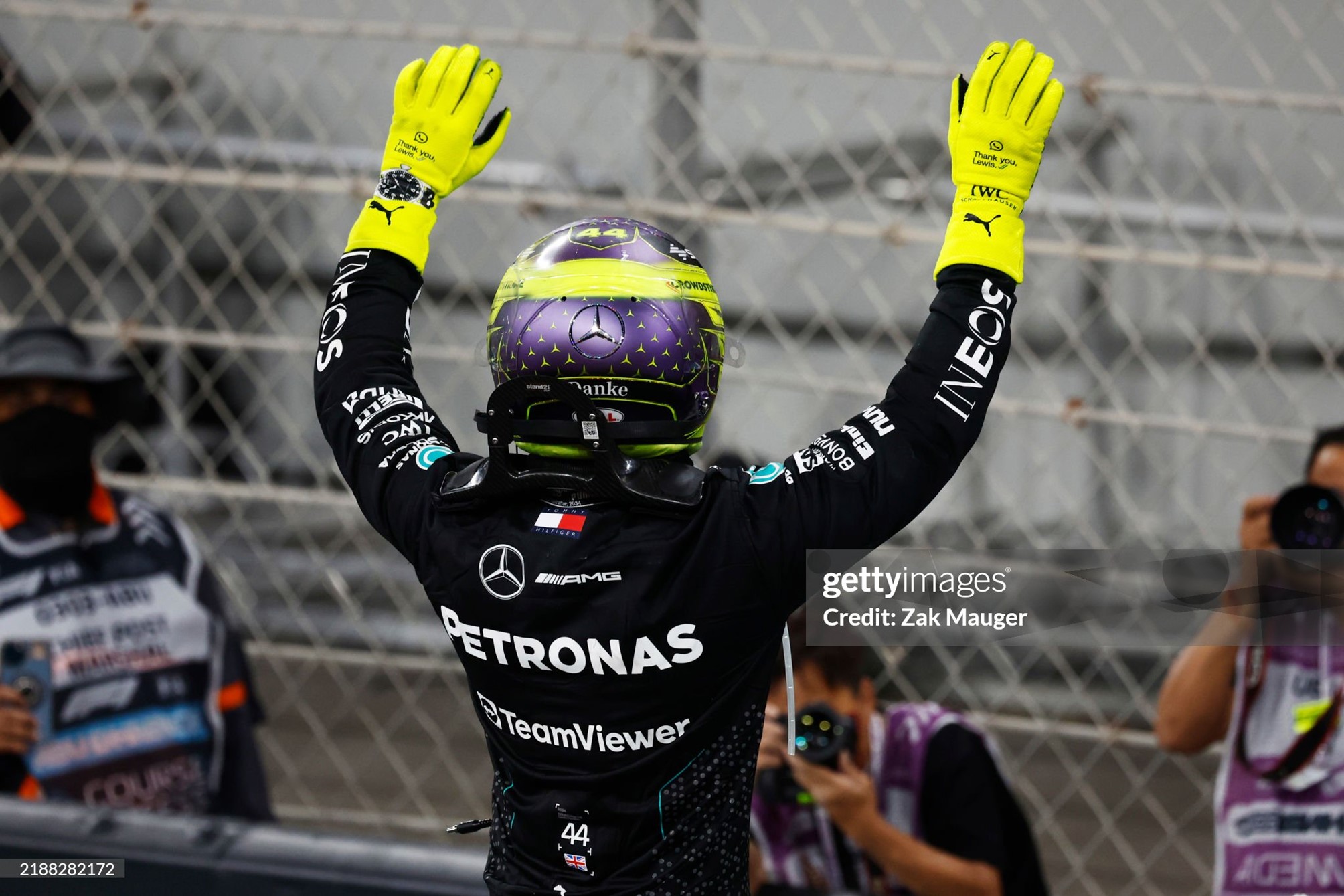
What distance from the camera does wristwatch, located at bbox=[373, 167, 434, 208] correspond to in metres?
1.56

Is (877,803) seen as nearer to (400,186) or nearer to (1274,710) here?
(1274,710)

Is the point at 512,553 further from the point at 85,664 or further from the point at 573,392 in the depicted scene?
the point at 85,664

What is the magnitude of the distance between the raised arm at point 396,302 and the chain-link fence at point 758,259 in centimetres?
114

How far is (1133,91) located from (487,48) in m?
1.51

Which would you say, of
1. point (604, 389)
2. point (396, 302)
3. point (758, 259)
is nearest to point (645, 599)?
point (604, 389)

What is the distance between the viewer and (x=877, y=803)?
88.7 inches

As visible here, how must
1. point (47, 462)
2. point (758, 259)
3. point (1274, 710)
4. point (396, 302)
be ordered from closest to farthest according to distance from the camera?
1. point (396, 302)
2. point (1274, 710)
3. point (47, 462)
4. point (758, 259)

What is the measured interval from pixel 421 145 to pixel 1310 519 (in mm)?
1396

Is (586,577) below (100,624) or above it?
below

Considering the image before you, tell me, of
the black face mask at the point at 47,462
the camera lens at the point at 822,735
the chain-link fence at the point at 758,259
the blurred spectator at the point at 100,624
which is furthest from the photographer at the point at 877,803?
the black face mask at the point at 47,462

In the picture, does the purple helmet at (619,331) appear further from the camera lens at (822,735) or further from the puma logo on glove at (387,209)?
the camera lens at (822,735)

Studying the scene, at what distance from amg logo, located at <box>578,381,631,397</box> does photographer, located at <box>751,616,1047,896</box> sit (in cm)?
90

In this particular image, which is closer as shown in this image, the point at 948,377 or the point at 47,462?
the point at 948,377

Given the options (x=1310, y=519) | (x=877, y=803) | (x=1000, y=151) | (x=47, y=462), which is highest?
(x=47, y=462)
